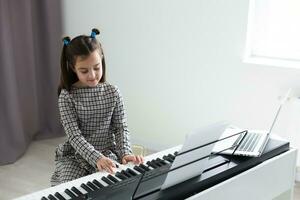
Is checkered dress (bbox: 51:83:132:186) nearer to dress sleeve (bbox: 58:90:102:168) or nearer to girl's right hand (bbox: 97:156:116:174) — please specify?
dress sleeve (bbox: 58:90:102:168)

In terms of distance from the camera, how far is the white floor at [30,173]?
2672 mm

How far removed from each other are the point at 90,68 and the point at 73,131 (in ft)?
0.86

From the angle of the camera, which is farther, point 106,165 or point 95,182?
point 106,165

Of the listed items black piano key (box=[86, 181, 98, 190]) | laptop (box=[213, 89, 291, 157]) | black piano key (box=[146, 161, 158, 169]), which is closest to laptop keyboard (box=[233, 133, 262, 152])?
laptop (box=[213, 89, 291, 157])

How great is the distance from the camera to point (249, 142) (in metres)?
1.53

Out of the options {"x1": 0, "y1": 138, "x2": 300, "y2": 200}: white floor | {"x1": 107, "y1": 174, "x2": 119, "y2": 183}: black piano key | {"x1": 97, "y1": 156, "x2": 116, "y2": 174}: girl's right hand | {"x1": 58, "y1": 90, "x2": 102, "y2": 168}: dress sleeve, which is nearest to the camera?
{"x1": 107, "y1": 174, "x2": 119, "y2": 183}: black piano key

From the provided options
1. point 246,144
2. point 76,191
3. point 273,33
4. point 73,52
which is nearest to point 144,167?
point 76,191

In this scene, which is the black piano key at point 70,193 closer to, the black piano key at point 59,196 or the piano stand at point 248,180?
the black piano key at point 59,196

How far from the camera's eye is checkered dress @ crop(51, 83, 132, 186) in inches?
66.4

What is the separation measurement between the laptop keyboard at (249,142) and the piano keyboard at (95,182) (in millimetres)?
248

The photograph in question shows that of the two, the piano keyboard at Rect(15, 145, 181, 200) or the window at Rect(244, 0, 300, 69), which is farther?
the window at Rect(244, 0, 300, 69)

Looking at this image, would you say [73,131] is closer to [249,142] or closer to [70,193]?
[70,193]

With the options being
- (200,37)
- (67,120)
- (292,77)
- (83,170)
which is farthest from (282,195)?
(200,37)

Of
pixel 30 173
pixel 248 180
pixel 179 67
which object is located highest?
pixel 179 67
